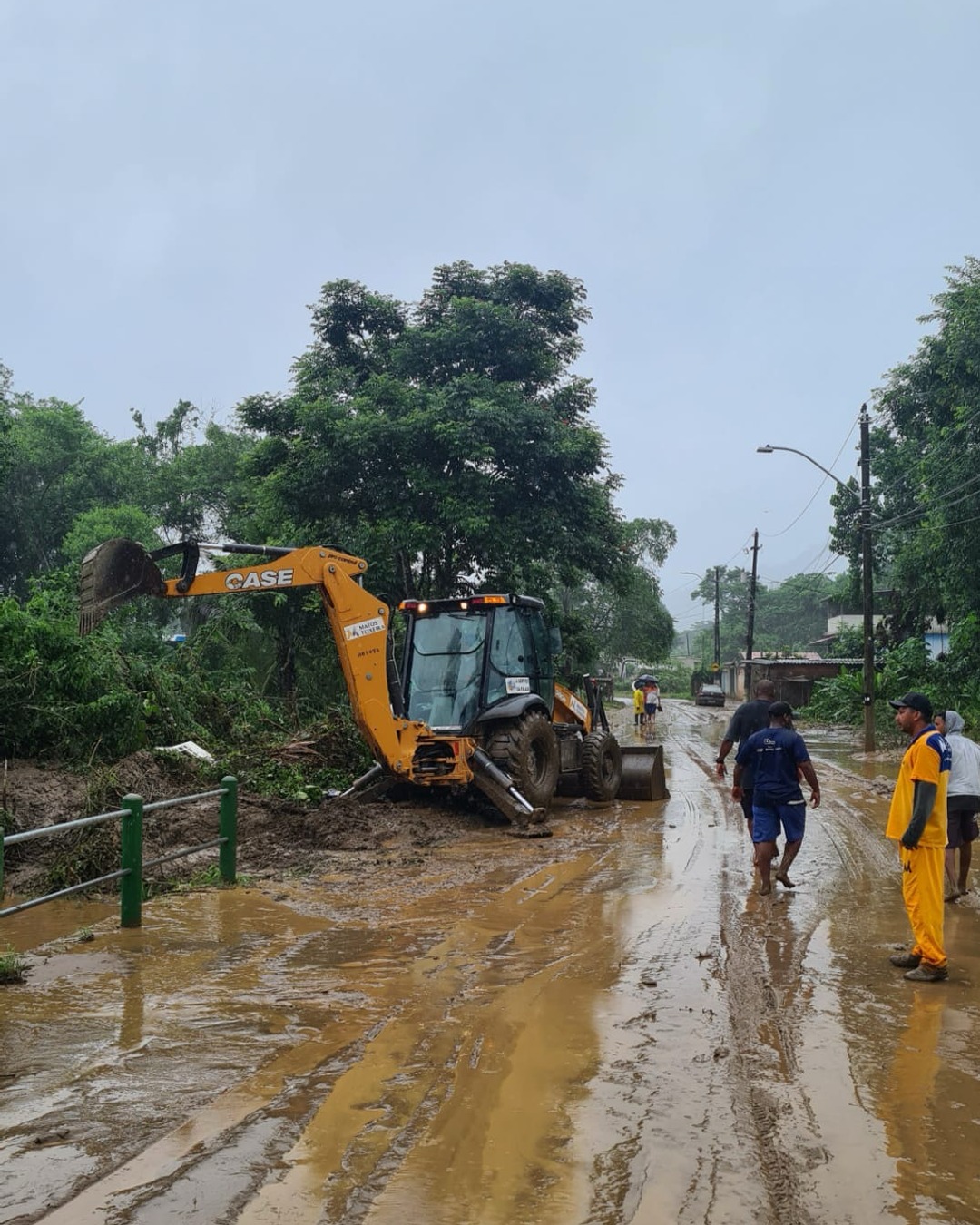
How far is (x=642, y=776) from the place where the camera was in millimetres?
15914

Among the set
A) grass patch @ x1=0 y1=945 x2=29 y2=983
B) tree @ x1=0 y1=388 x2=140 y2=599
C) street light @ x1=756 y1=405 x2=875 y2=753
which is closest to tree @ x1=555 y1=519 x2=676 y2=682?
tree @ x1=0 y1=388 x2=140 y2=599

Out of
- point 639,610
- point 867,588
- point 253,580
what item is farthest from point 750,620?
point 253,580

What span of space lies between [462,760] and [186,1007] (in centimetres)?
711

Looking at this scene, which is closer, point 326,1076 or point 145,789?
point 326,1076

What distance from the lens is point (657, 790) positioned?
16.1m

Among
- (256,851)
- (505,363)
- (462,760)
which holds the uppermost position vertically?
(505,363)

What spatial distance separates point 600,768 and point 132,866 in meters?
8.68

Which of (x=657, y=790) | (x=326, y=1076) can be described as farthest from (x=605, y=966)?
(x=657, y=790)

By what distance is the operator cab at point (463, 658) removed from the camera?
527 inches

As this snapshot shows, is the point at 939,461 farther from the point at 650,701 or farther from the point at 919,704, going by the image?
the point at 919,704

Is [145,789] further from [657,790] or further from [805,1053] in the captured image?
[805,1053]

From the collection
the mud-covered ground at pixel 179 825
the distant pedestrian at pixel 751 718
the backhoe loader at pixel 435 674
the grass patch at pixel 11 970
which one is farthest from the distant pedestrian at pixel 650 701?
the grass patch at pixel 11 970

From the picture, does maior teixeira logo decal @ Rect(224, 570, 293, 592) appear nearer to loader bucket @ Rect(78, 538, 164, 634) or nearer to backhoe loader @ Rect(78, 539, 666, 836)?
backhoe loader @ Rect(78, 539, 666, 836)

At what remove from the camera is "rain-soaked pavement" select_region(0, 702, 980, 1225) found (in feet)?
12.2
